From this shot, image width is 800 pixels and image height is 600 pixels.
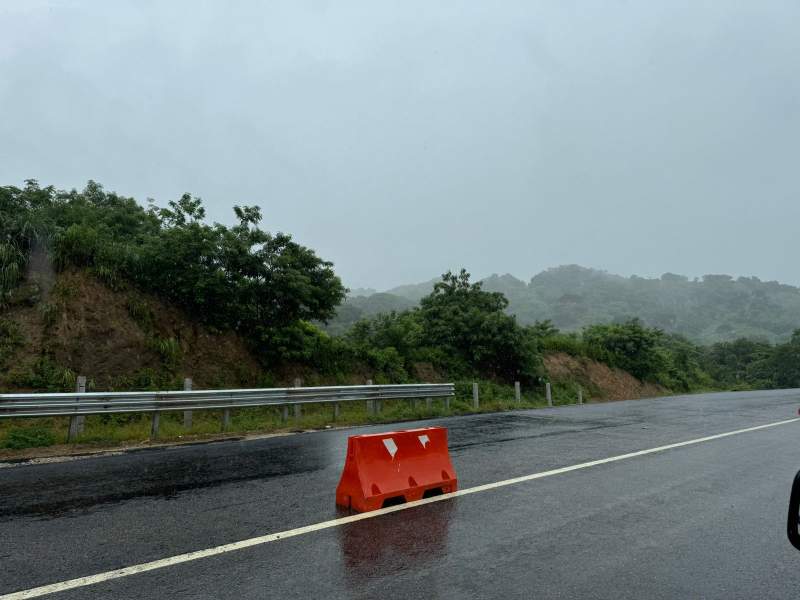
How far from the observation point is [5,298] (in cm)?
1263

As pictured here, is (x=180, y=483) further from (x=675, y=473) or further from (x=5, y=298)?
(x=5, y=298)

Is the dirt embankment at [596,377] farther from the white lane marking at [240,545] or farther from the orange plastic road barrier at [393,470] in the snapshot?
the orange plastic road barrier at [393,470]

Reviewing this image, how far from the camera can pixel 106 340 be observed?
44.3 ft

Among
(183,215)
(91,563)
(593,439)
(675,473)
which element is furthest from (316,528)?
(183,215)

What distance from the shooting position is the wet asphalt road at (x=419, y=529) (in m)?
3.36

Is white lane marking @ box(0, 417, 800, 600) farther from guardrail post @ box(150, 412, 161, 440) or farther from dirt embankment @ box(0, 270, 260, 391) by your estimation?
dirt embankment @ box(0, 270, 260, 391)

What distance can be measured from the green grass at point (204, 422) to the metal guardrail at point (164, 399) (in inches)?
18.4

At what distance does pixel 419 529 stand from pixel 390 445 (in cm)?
115

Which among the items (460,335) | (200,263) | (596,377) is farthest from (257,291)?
(596,377)

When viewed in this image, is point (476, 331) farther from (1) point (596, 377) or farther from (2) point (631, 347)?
(2) point (631, 347)

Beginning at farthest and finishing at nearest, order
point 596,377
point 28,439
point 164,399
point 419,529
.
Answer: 1. point 596,377
2. point 164,399
3. point 28,439
4. point 419,529

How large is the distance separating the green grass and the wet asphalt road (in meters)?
2.01

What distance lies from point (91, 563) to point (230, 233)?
41.2 feet

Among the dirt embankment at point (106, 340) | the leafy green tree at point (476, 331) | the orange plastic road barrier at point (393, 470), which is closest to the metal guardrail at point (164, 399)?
the dirt embankment at point (106, 340)
